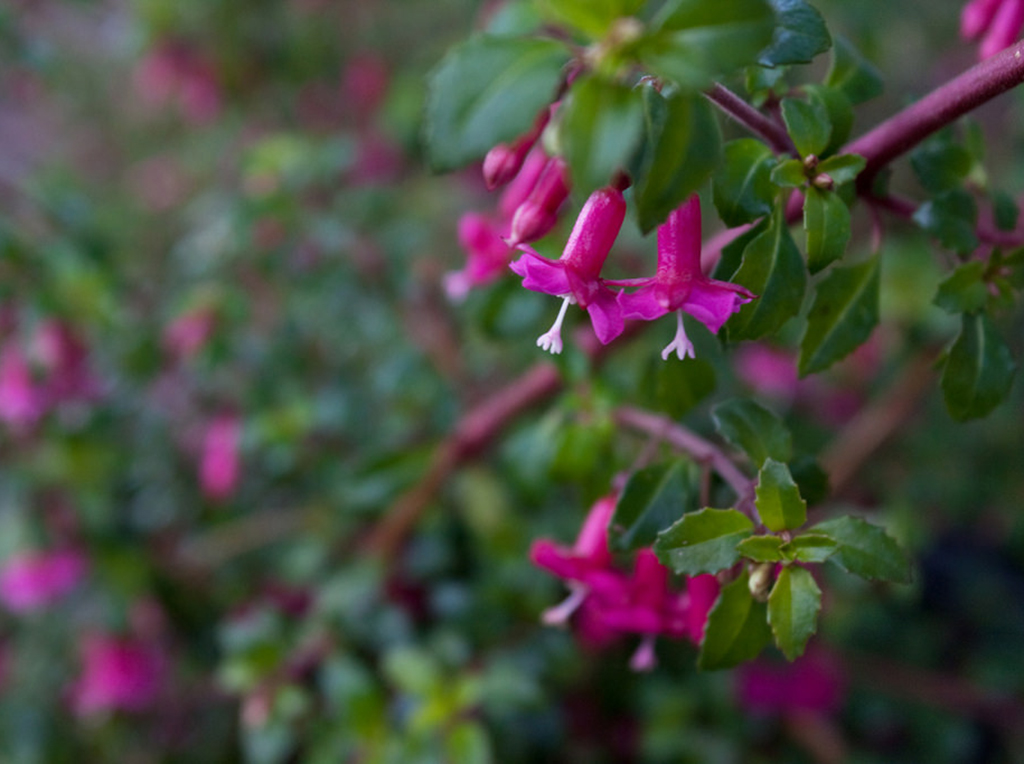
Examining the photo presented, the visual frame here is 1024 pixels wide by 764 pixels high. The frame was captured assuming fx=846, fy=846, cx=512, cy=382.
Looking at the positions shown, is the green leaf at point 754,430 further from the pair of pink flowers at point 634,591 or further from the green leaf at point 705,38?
the green leaf at point 705,38

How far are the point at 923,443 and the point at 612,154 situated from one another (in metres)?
1.42

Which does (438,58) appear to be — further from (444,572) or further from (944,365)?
(944,365)

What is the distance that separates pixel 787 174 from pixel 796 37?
0.24ft

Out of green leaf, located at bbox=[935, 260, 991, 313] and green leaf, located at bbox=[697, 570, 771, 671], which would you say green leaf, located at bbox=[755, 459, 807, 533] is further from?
green leaf, located at bbox=[935, 260, 991, 313]

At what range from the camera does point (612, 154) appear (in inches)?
13.1

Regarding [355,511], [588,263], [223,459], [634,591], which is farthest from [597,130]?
[223,459]

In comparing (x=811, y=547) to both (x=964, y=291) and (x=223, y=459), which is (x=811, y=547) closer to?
(x=964, y=291)

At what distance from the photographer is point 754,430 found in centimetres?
57

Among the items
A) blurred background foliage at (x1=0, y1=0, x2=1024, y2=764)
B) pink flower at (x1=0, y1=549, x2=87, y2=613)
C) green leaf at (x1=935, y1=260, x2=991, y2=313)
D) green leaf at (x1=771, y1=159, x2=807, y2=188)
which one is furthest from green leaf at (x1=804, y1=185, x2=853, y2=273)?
pink flower at (x1=0, y1=549, x2=87, y2=613)

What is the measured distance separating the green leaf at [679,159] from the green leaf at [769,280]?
12 centimetres

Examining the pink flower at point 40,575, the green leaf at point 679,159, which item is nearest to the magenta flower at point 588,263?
the green leaf at point 679,159

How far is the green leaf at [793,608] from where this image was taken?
483 millimetres

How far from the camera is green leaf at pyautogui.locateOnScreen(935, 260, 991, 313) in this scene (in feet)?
1.80

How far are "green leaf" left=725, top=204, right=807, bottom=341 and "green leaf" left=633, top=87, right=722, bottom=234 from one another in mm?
124
